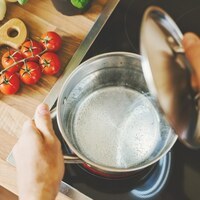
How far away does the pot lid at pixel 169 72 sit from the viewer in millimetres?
508

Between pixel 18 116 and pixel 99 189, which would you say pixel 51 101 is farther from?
pixel 99 189

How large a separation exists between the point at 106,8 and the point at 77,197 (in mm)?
389

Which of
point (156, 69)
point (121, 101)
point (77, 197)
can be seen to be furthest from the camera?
point (121, 101)

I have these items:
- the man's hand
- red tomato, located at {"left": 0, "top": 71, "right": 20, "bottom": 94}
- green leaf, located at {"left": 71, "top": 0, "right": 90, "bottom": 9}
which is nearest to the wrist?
the man's hand

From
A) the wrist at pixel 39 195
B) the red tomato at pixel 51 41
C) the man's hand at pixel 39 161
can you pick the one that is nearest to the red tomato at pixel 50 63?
the red tomato at pixel 51 41

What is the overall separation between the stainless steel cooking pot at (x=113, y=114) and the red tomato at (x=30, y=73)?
0.09 m

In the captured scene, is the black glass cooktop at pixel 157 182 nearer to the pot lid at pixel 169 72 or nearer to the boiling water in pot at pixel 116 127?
the boiling water in pot at pixel 116 127

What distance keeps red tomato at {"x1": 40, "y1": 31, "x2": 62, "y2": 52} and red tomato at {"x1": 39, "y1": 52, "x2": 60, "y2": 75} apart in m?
0.01

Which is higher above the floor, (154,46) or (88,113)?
(154,46)

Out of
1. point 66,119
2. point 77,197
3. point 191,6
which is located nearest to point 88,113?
point 66,119

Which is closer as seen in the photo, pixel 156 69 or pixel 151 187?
pixel 156 69

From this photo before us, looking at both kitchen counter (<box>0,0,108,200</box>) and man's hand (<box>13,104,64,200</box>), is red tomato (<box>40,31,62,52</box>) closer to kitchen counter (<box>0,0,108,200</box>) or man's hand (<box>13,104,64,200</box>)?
kitchen counter (<box>0,0,108,200</box>)

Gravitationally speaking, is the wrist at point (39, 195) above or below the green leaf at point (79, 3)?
below

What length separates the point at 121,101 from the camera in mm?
828
